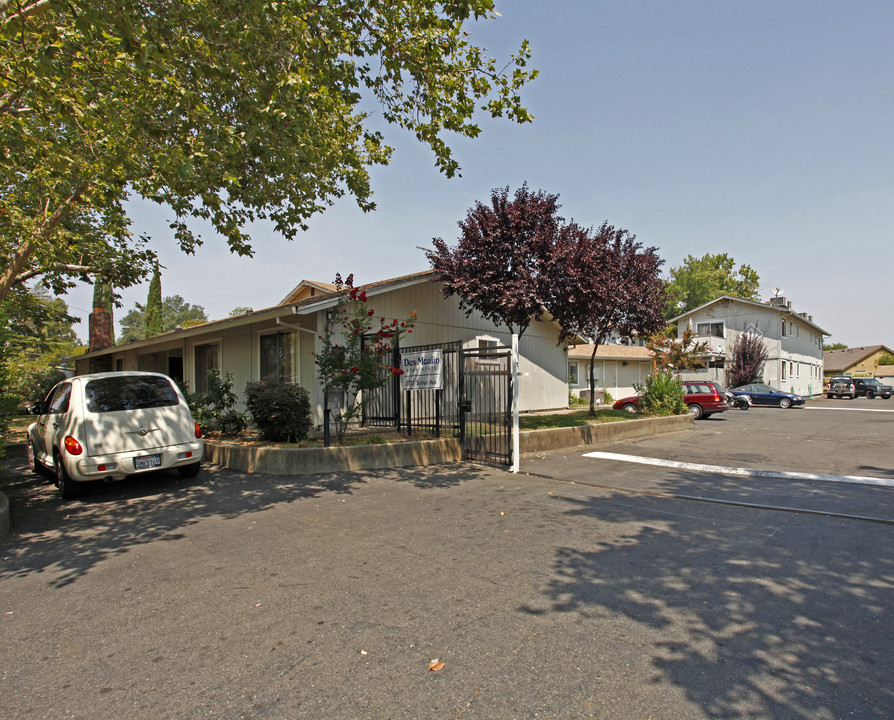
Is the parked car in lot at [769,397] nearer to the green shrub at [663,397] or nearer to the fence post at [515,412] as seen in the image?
the green shrub at [663,397]

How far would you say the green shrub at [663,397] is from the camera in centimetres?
1738

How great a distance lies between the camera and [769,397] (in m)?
28.5

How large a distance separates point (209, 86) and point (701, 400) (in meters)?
20.1

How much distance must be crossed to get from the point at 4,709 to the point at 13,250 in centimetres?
1440

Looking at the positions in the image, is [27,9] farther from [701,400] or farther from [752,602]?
[701,400]

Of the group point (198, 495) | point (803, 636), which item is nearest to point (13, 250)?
point (198, 495)

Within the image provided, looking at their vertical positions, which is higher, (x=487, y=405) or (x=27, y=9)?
(x=27, y=9)

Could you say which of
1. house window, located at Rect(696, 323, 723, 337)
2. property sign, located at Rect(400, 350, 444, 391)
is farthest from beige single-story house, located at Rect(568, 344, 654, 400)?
property sign, located at Rect(400, 350, 444, 391)

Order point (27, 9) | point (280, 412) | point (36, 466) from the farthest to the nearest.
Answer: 1. point (280, 412)
2. point (36, 466)
3. point (27, 9)

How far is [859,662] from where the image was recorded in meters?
2.82

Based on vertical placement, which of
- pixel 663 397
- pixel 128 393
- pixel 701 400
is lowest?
pixel 701 400

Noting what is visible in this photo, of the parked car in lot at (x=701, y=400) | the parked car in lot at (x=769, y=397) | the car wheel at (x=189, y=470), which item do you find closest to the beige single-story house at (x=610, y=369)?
the parked car in lot at (x=769, y=397)

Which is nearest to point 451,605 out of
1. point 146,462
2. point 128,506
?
point 128,506

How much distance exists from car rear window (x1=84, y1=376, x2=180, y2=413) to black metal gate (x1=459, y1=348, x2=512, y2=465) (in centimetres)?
489
